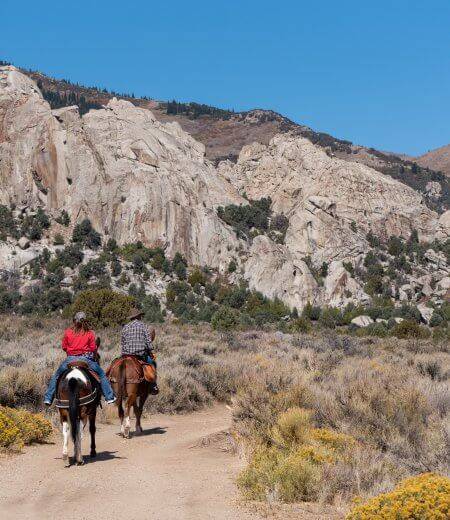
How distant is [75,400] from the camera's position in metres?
10.1

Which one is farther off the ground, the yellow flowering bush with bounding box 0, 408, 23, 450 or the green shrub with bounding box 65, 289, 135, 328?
the green shrub with bounding box 65, 289, 135, 328

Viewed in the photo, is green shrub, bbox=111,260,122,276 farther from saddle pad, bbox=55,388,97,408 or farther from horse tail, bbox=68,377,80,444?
horse tail, bbox=68,377,80,444

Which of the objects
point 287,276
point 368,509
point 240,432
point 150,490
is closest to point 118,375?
point 240,432

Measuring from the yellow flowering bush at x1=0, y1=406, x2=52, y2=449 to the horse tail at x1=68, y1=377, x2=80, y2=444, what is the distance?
1.80 m

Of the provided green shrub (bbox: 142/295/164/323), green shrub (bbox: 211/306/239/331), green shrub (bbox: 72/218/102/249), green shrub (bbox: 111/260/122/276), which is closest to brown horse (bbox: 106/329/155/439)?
green shrub (bbox: 211/306/239/331)

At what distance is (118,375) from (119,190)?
72800mm

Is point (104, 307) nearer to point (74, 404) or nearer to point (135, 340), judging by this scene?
point (135, 340)

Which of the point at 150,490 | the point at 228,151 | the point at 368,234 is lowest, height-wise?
the point at 150,490

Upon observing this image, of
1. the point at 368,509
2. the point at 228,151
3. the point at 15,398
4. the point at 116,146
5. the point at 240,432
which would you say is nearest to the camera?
the point at 368,509

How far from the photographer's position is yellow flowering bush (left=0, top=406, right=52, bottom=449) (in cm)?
1139

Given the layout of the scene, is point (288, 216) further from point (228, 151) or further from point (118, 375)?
point (118, 375)

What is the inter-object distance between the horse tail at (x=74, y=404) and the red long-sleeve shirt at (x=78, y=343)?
0.60 meters

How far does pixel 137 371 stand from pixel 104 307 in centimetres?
2804

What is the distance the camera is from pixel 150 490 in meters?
8.59
